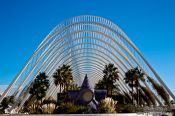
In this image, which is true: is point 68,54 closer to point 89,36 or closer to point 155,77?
point 89,36

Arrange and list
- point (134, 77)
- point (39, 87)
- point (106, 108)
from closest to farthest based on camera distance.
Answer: point (106, 108), point (39, 87), point (134, 77)

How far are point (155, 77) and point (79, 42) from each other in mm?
23146

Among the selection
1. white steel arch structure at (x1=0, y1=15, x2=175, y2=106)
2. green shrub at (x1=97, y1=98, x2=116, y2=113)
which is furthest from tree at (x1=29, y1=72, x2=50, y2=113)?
green shrub at (x1=97, y1=98, x2=116, y2=113)

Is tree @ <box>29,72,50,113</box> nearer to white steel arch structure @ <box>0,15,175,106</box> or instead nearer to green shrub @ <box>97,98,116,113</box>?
white steel arch structure @ <box>0,15,175,106</box>

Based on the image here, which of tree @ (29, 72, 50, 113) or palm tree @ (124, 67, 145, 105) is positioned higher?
palm tree @ (124, 67, 145, 105)

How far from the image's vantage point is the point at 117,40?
69.6 m

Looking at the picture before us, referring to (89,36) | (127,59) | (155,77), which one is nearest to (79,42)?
(89,36)

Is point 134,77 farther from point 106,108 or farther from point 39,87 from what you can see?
point 106,108

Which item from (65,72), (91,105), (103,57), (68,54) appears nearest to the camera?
(91,105)

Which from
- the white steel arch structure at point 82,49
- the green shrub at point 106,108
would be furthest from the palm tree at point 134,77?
the green shrub at point 106,108

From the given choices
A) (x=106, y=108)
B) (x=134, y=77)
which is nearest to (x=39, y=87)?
(x=134, y=77)

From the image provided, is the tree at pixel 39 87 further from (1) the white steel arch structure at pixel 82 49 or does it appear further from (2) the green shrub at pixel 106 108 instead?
(2) the green shrub at pixel 106 108

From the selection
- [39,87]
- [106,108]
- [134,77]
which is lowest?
[106,108]

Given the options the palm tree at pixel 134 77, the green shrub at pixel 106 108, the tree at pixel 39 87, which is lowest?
the green shrub at pixel 106 108
